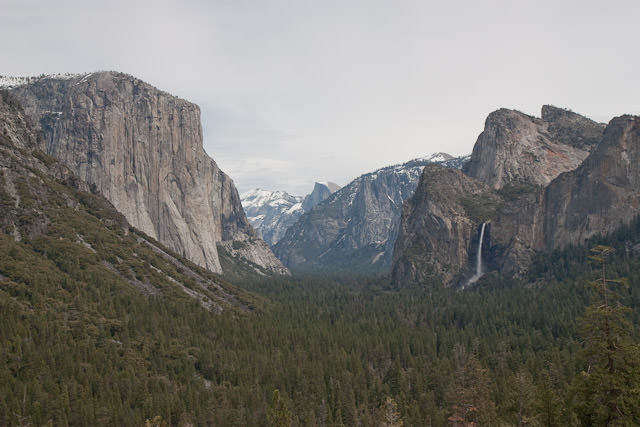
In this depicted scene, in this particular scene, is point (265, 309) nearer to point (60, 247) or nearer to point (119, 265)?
point (119, 265)

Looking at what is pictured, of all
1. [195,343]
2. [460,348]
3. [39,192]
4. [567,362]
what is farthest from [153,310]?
[567,362]

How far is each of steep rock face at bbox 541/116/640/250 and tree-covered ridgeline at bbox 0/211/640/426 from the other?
22.2m

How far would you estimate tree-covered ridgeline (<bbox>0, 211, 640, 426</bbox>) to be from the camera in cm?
5938

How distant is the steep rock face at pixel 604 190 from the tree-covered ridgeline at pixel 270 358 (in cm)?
2218

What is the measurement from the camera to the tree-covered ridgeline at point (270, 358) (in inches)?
2338

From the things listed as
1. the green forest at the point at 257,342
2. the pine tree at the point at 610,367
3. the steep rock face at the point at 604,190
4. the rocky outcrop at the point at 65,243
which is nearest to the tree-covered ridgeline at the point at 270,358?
the green forest at the point at 257,342

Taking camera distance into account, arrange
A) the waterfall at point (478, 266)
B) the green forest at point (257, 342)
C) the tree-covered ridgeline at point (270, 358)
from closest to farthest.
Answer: the green forest at point (257, 342) → the tree-covered ridgeline at point (270, 358) → the waterfall at point (478, 266)

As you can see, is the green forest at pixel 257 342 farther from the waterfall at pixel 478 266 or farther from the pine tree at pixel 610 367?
the waterfall at pixel 478 266

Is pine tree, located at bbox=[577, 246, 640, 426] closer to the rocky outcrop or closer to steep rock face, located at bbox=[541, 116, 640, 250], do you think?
the rocky outcrop

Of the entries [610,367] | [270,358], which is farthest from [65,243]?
[610,367]

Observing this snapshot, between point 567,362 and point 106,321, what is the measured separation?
245 feet

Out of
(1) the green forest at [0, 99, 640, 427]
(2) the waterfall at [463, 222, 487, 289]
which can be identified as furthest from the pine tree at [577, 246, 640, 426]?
(2) the waterfall at [463, 222, 487, 289]

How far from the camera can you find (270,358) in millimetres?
91688

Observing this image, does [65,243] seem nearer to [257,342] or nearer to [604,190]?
[257,342]
